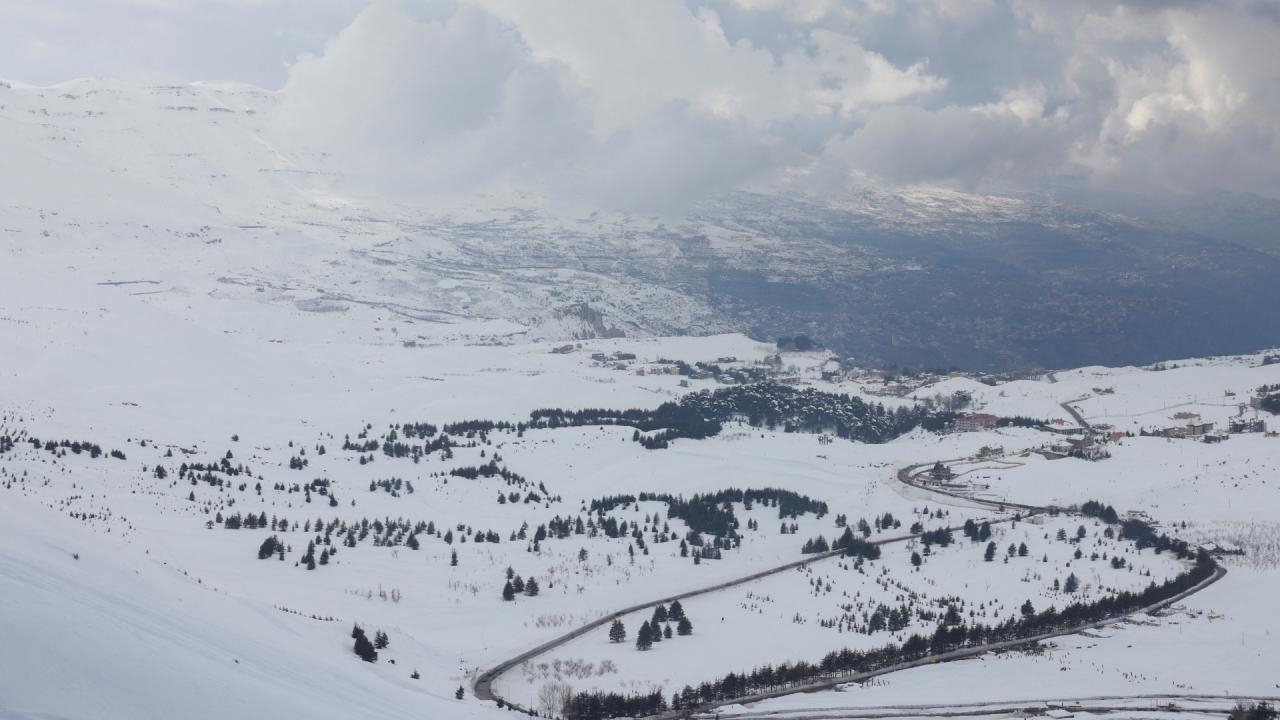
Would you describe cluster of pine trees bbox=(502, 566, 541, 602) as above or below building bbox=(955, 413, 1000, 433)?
below

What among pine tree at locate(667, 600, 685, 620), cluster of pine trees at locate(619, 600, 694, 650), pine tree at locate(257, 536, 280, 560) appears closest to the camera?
cluster of pine trees at locate(619, 600, 694, 650)

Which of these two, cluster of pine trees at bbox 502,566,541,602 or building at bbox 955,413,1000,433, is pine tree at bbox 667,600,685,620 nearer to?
cluster of pine trees at bbox 502,566,541,602

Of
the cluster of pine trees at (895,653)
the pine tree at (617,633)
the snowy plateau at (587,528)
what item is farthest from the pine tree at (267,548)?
the cluster of pine trees at (895,653)

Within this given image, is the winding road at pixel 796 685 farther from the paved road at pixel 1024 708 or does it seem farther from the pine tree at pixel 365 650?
the pine tree at pixel 365 650

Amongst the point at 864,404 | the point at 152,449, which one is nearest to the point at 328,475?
the point at 152,449

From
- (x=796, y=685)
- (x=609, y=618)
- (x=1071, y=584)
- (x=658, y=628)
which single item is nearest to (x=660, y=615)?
(x=658, y=628)

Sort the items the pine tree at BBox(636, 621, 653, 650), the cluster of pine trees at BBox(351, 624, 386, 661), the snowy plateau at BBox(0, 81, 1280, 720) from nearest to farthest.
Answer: the snowy plateau at BBox(0, 81, 1280, 720)
the cluster of pine trees at BBox(351, 624, 386, 661)
the pine tree at BBox(636, 621, 653, 650)

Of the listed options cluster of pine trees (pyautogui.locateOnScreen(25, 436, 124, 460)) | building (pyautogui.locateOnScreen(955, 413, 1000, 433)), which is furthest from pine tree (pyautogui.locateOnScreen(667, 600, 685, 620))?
building (pyautogui.locateOnScreen(955, 413, 1000, 433))
